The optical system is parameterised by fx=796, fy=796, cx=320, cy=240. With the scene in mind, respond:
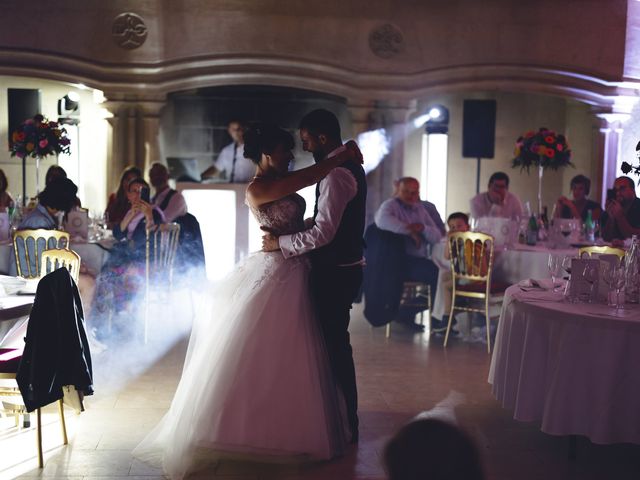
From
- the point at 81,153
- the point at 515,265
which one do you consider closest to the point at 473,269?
the point at 515,265

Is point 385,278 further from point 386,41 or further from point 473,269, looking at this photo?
point 386,41

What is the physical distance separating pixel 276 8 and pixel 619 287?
699 cm

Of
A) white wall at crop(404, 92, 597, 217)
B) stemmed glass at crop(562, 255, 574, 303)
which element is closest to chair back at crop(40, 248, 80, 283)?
stemmed glass at crop(562, 255, 574, 303)

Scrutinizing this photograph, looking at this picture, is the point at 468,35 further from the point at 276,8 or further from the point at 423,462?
the point at 423,462

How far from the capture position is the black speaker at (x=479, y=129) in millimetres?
10883

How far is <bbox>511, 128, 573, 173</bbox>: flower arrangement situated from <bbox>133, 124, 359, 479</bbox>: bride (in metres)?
4.23

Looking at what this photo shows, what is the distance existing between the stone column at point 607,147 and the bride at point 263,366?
7851mm

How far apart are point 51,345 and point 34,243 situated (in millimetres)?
2222

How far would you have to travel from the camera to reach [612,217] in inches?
278

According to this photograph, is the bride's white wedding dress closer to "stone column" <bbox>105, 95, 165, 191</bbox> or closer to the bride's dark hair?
the bride's dark hair

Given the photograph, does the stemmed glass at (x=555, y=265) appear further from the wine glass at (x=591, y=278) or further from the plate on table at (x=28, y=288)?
the plate on table at (x=28, y=288)

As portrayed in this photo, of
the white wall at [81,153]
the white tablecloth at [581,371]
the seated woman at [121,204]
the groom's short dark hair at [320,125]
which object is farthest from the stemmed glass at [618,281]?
the white wall at [81,153]

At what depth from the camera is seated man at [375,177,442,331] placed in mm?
7012

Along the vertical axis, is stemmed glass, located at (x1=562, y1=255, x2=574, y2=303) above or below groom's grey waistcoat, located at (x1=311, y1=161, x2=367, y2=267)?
below
